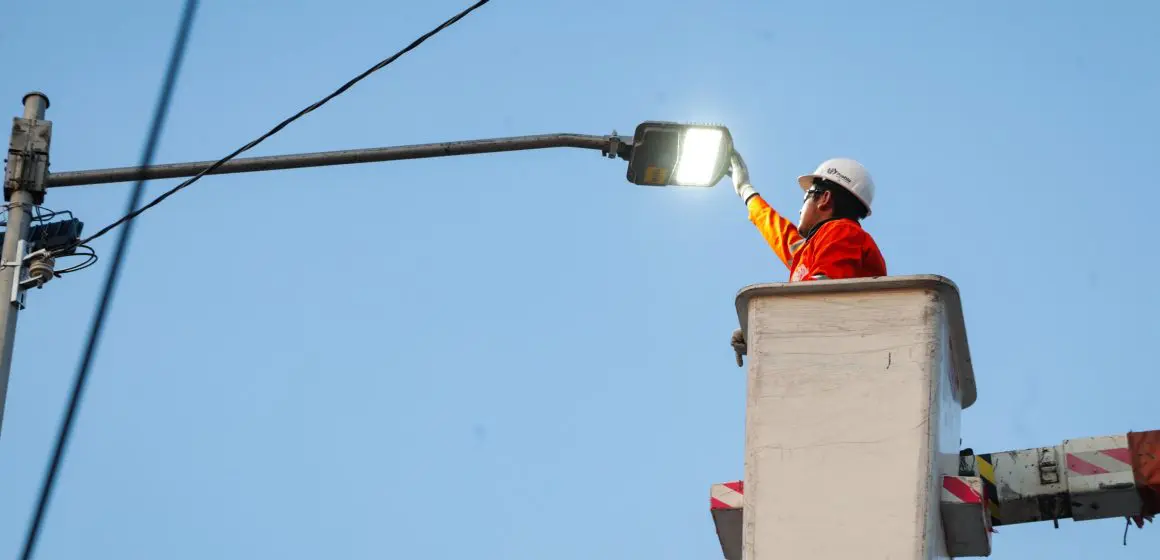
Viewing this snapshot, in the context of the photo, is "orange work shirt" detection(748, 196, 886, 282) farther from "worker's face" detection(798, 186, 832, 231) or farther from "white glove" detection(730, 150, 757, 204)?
"white glove" detection(730, 150, 757, 204)

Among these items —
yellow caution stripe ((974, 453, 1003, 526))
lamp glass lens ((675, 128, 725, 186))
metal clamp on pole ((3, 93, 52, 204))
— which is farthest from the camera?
lamp glass lens ((675, 128, 725, 186))

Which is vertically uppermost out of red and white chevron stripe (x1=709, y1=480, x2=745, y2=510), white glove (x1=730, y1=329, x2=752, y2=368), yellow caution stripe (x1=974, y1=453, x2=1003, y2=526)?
white glove (x1=730, y1=329, x2=752, y2=368)

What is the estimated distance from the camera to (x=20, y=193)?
9562 mm

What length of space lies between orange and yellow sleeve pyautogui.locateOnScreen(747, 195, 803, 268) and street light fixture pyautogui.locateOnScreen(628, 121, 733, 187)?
59 centimetres

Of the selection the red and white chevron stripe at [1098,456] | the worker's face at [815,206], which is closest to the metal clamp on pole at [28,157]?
the worker's face at [815,206]

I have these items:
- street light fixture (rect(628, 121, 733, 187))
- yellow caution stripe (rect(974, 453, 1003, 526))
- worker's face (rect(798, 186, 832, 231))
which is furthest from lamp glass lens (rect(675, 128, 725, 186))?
yellow caution stripe (rect(974, 453, 1003, 526))

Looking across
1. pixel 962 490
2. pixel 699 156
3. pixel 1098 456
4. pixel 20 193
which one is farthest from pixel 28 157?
pixel 1098 456

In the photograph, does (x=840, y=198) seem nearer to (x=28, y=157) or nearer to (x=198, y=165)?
(x=198, y=165)

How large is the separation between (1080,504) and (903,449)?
1636 mm

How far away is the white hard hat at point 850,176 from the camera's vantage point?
10172mm

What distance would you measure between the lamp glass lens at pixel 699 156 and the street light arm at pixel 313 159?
0.70m

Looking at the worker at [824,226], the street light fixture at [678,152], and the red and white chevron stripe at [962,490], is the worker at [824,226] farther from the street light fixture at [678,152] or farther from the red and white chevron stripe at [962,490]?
the red and white chevron stripe at [962,490]

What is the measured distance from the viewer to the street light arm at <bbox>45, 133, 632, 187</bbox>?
9695 millimetres

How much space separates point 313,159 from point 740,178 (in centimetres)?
266
